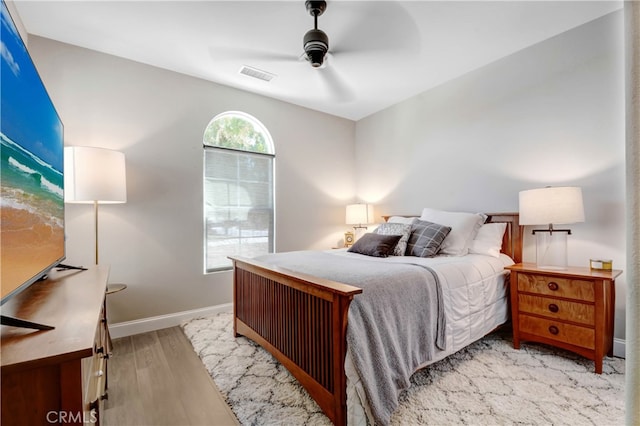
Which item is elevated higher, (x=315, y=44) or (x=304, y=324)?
(x=315, y=44)

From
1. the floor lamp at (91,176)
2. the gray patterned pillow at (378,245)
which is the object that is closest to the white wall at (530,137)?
the gray patterned pillow at (378,245)

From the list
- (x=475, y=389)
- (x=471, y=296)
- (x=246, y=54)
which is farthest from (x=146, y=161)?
(x=475, y=389)

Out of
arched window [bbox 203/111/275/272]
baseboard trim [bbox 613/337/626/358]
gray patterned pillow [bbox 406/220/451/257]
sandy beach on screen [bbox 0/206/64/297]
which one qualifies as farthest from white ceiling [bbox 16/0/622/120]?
baseboard trim [bbox 613/337/626/358]

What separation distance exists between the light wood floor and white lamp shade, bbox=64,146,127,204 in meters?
1.27

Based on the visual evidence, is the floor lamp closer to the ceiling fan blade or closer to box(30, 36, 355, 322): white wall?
box(30, 36, 355, 322): white wall

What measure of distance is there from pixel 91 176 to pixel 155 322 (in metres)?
1.51

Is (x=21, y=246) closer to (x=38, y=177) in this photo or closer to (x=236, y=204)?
(x=38, y=177)

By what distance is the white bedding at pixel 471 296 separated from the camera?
1982 millimetres

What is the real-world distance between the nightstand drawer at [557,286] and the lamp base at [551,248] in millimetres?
274

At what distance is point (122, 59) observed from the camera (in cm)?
275

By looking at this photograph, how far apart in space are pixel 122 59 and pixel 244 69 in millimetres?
1139

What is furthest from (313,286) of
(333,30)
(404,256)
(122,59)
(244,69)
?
(122,59)

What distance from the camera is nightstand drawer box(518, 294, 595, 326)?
2.01 m

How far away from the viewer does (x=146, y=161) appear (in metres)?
2.86
